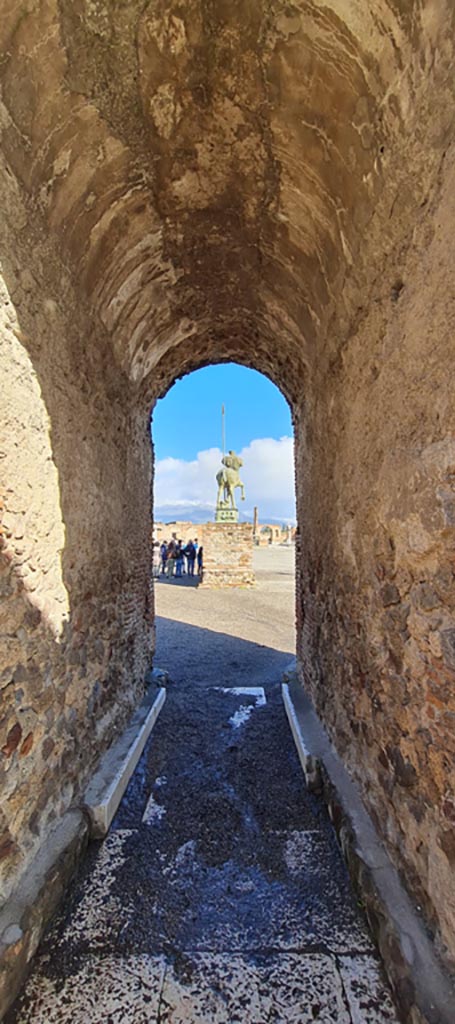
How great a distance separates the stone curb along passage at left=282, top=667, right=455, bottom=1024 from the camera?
1.49m

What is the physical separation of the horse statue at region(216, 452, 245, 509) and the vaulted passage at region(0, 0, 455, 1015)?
1359cm

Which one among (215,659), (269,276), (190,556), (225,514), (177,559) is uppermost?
(269,276)

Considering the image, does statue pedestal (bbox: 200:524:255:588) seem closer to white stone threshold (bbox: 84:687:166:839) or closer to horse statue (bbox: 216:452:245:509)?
horse statue (bbox: 216:452:245:509)

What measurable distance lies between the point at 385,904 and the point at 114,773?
1.73 meters

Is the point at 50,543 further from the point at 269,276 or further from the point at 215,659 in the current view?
the point at 215,659

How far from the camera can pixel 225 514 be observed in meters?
16.5

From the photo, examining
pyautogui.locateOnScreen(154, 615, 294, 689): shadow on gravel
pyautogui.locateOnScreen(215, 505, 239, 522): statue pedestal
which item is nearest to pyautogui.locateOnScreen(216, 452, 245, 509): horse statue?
pyautogui.locateOnScreen(215, 505, 239, 522): statue pedestal

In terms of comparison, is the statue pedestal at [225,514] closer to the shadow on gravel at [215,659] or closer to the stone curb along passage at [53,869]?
the shadow on gravel at [215,659]

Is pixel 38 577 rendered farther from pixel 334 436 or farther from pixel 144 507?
pixel 144 507

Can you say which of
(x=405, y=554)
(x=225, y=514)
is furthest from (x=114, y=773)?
(x=225, y=514)

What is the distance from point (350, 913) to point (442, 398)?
2242 mm

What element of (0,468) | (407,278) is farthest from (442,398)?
(0,468)

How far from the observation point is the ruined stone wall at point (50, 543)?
192 centimetres

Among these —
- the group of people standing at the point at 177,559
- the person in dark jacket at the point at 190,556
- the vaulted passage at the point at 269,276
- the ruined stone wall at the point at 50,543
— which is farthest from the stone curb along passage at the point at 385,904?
the person in dark jacket at the point at 190,556
